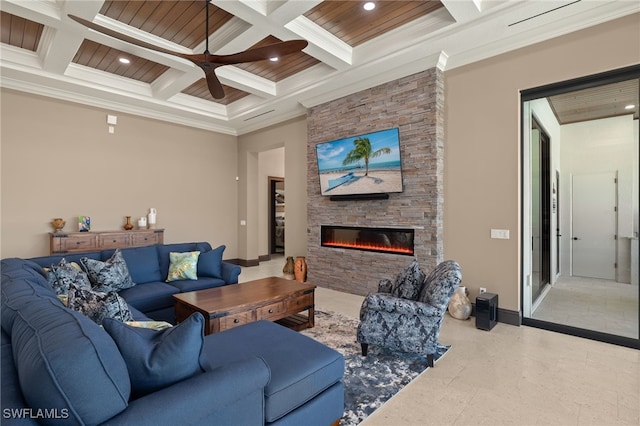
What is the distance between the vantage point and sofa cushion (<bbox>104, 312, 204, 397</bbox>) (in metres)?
1.25

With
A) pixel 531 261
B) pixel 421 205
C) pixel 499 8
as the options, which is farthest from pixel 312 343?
pixel 499 8

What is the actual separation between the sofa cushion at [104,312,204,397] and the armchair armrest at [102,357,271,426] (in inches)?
2.1

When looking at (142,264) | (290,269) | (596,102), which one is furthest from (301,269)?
(596,102)

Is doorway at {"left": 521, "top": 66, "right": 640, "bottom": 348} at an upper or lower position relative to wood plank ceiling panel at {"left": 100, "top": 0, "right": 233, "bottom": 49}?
lower

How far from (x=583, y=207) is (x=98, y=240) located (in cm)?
774

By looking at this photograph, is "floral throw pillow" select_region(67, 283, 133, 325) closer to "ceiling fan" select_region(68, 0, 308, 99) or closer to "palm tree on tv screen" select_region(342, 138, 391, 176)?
"ceiling fan" select_region(68, 0, 308, 99)

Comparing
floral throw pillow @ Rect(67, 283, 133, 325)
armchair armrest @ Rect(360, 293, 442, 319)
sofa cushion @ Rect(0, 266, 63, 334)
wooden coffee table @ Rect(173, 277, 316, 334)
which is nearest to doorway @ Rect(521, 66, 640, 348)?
armchair armrest @ Rect(360, 293, 442, 319)

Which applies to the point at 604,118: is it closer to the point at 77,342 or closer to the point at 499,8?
the point at 499,8

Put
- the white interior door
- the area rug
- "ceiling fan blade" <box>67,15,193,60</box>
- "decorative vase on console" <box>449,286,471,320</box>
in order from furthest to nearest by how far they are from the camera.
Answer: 1. the white interior door
2. "decorative vase on console" <box>449,286,471,320</box>
3. "ceiling fan blade" <box>67,15,193,60</box>
4. the area rug

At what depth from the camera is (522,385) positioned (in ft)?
8.16

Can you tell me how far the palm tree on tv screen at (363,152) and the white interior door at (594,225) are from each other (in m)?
2.87

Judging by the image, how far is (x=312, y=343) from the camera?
2.09 m

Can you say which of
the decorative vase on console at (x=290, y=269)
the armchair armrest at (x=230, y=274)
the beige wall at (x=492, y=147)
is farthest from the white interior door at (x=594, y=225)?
the armchair armrest at (x=230, y=274)

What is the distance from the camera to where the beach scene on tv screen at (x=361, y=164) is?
471 cm
